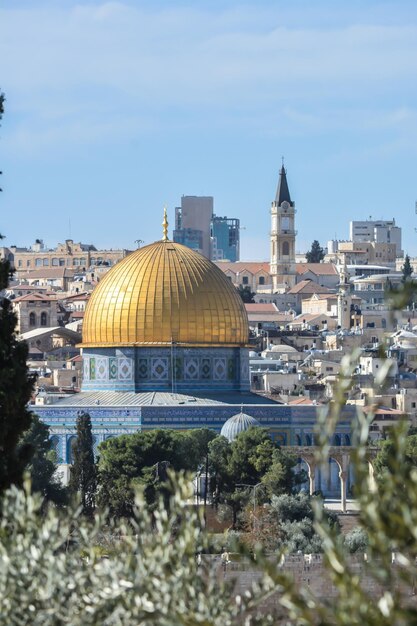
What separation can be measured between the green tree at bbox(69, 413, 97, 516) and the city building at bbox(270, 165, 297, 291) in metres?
110

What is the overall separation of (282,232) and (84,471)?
380ft

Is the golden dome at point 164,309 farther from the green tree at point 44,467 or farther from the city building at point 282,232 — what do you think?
the city building at point 282,232

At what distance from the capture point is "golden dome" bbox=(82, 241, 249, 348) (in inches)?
2751

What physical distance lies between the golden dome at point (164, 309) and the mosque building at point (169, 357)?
0.03m

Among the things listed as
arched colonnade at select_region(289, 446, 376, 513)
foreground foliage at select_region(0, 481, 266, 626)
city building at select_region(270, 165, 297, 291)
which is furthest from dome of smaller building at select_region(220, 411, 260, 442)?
city building at select_region(270, 165, 297, 291)

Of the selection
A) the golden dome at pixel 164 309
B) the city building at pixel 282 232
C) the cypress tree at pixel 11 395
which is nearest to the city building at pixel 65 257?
the city building at pixel 282 232

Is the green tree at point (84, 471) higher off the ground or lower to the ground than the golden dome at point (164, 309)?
lower

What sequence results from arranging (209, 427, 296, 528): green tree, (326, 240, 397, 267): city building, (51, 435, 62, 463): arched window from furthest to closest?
(326, 240, 397, 267): city building → (51, 435, 62, 463): arched window → (209, 427, 296, 528): green tree

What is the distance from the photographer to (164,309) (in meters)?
70.1

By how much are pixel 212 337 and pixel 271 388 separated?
31.1m

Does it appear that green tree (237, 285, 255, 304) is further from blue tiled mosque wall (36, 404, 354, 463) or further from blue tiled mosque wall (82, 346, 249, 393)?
blue tiled mosque wall (82, 346, 249, 393)

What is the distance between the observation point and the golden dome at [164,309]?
69.9m

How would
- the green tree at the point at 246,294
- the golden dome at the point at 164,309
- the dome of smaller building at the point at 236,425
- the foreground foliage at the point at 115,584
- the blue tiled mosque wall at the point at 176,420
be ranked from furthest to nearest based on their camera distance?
the green tree at the point at 246,294, the golden dome at the point at 164,309, the blue tiled mosque wall at the point at 176,420, the dome of smaller building at the point at 236,425, the foreground foliage at the point at 115,584

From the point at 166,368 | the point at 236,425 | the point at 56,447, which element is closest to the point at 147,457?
the point at 236,425
